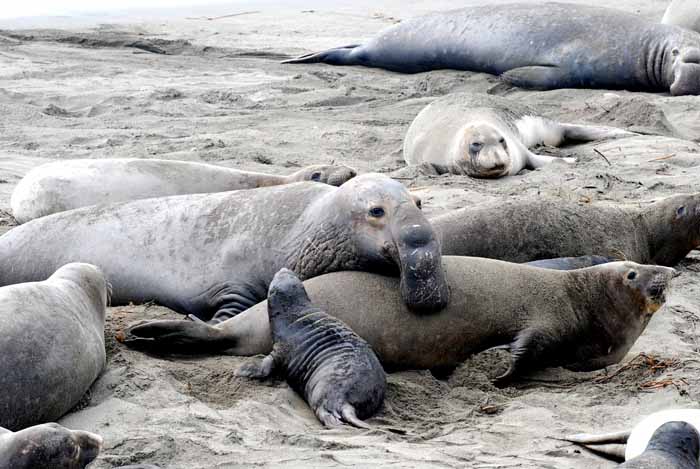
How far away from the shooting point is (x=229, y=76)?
1120cm

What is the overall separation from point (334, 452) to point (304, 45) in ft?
34.3

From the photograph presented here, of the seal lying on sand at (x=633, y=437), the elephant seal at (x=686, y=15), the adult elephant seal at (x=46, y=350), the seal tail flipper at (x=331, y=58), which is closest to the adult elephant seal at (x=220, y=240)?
the adult elephant seal at (x=46, y=350)

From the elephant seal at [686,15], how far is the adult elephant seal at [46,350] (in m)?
9.01

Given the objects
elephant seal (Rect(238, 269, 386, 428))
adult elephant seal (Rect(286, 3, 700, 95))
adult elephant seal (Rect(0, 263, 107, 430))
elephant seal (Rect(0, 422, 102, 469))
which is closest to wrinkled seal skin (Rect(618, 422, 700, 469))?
elephant seal (Rect(238, 269, 386, 428))

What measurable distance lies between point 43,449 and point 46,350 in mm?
832

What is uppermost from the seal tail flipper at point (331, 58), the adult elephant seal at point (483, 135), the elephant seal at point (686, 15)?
the elephant seal at point (686, 15)

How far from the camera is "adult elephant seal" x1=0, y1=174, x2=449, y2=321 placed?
5.02 m

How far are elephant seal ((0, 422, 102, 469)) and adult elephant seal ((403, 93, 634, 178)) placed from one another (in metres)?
4.77

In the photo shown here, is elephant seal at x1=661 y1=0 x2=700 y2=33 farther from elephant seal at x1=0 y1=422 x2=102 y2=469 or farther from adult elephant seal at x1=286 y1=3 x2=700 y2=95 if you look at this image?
elephant seal at x1=0 y1=422 x2=102 y2=469

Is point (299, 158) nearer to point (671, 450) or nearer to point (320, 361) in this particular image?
point (320, 361)

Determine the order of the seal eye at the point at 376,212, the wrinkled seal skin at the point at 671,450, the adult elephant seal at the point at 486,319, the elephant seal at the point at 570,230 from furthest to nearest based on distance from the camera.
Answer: the elephant seal at the point at 570,230
the seal eye at the point at 376,212
the adult elephant seal at the point at 486,319
the wrinkled seal skin at the point at 671,450

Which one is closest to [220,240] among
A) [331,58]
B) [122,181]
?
[122,181]

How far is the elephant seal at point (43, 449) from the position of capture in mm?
2895

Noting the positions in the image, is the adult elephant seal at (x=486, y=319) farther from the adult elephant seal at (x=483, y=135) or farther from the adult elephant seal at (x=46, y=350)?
the adult elephant seal at (x=483, y=135)
